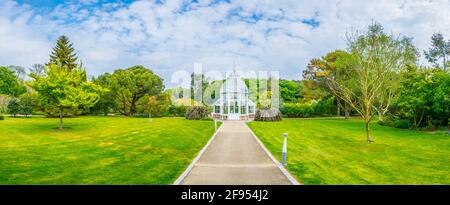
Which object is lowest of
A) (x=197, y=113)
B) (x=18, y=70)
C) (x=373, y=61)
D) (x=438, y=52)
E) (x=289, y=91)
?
(x=197, y=113)

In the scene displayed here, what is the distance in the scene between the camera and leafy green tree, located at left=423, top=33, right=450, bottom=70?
24.0 meters

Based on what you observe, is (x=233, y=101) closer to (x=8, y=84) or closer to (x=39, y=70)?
(x=39, y=70)

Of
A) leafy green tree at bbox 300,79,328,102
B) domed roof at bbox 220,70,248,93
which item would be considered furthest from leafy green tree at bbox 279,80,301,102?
domed roof at bbox 220,70,248,93

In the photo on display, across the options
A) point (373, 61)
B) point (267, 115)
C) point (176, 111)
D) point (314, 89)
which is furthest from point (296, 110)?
point (373, 61)

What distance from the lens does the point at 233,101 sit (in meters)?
39.2

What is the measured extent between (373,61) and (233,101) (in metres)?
23.7

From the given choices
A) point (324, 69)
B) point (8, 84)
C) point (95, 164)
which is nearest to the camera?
point (95, 164)

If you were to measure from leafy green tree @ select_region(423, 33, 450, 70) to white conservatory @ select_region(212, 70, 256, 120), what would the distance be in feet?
67.1

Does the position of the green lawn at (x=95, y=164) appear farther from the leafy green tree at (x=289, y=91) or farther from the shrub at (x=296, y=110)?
the leafy green tree at (x=289, y=91)

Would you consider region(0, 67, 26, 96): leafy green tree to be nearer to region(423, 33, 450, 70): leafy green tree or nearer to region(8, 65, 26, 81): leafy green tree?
region(8, 65, 26, 81): leafy green tree

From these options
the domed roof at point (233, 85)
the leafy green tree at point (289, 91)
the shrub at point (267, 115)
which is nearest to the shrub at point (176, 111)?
the domed roof at point (233, 85)

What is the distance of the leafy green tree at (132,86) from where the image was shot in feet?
138

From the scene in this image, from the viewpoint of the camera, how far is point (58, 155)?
10430mm
